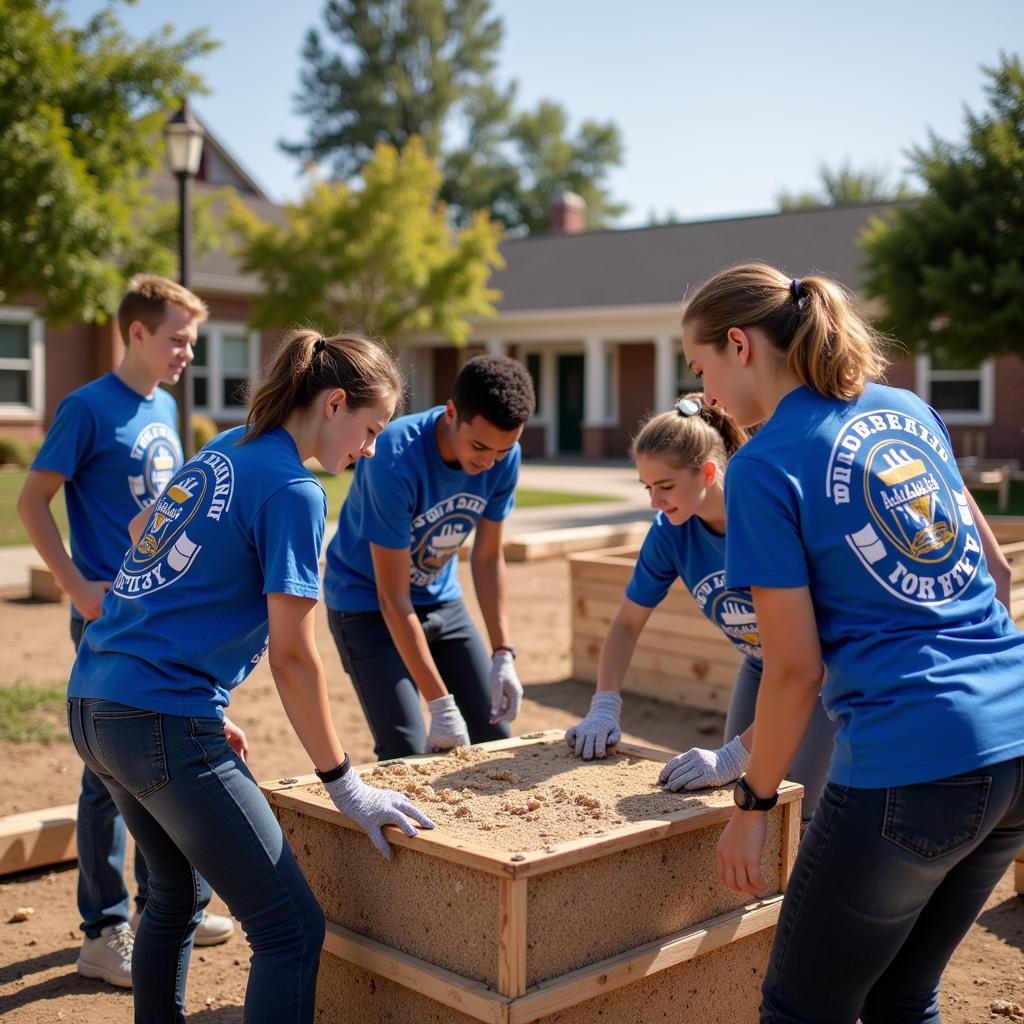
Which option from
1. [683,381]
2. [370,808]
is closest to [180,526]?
[370,808]

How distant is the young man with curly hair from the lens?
144 inches

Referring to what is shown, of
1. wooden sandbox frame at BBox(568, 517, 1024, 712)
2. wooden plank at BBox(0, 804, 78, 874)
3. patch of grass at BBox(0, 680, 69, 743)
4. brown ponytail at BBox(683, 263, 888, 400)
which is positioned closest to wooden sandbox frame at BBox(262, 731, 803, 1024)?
brown ponytail at BBox(683, 263, 888, 400)

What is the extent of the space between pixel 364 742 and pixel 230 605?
3.77 metres

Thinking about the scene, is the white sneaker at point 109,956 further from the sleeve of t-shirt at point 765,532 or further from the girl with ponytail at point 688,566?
the sleeve of t-shirt at point 765,532

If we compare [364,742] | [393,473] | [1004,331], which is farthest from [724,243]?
[393,473]

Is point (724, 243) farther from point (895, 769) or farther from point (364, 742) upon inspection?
point (895, 769)

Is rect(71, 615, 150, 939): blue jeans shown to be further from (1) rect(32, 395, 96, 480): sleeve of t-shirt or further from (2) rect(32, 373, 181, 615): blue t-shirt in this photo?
(1) rect(32, 395, 96, 480): sleeve of t-shirt

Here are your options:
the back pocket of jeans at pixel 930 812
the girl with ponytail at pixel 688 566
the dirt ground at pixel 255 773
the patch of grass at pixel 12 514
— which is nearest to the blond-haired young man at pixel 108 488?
the dirt ground at pixel 255 773

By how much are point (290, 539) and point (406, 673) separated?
5.38ft

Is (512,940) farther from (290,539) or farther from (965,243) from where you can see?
(965,243)

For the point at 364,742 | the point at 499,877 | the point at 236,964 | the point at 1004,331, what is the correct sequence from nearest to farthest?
the point at 499,877 < the point at 236,964 < the point at 364,742 < the point at 1004,331

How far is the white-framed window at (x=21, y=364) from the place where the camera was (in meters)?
21.9

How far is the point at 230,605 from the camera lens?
2.49 metres

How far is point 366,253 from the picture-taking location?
24.3 meters
